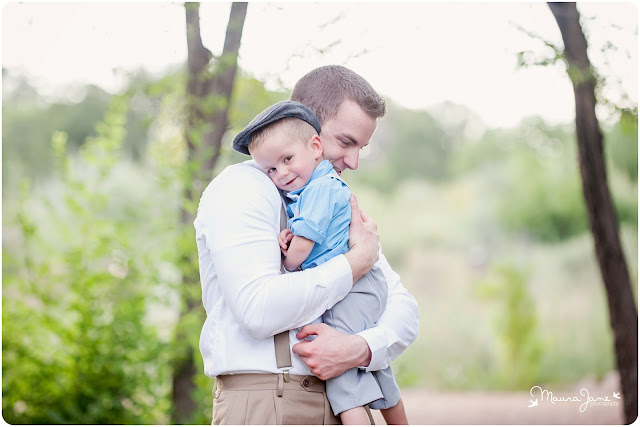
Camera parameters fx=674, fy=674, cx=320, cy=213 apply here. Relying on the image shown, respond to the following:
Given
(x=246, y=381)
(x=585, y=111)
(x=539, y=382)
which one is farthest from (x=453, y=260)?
(x=246, y=381)

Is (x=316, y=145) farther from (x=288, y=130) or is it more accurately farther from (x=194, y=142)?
(x=194, y=142)

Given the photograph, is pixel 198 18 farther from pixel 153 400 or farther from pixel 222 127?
pixel 153 400

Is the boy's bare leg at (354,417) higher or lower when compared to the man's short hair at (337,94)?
lower

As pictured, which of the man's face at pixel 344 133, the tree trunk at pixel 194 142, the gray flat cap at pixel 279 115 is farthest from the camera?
the tree trunk at pixel 194 142

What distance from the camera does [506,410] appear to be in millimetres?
6609

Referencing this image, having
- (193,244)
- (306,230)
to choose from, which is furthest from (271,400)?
(193,244)

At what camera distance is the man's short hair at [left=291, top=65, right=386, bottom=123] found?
1.75 meters

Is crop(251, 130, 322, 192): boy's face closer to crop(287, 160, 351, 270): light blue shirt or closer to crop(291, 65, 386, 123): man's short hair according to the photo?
crop(287, 160, 351, 270): light blue shirt

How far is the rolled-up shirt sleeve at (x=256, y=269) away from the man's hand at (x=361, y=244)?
0.13 feet

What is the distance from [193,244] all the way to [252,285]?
2.50m

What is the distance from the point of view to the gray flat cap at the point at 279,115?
1588mm

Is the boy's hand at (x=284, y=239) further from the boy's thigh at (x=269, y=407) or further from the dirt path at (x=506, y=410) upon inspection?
the dirt path at (x=506, y=410)

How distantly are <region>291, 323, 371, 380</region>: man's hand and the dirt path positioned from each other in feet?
15.0

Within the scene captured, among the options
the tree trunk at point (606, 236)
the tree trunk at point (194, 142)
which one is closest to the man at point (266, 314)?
the tree trunk at point (194, 142)
